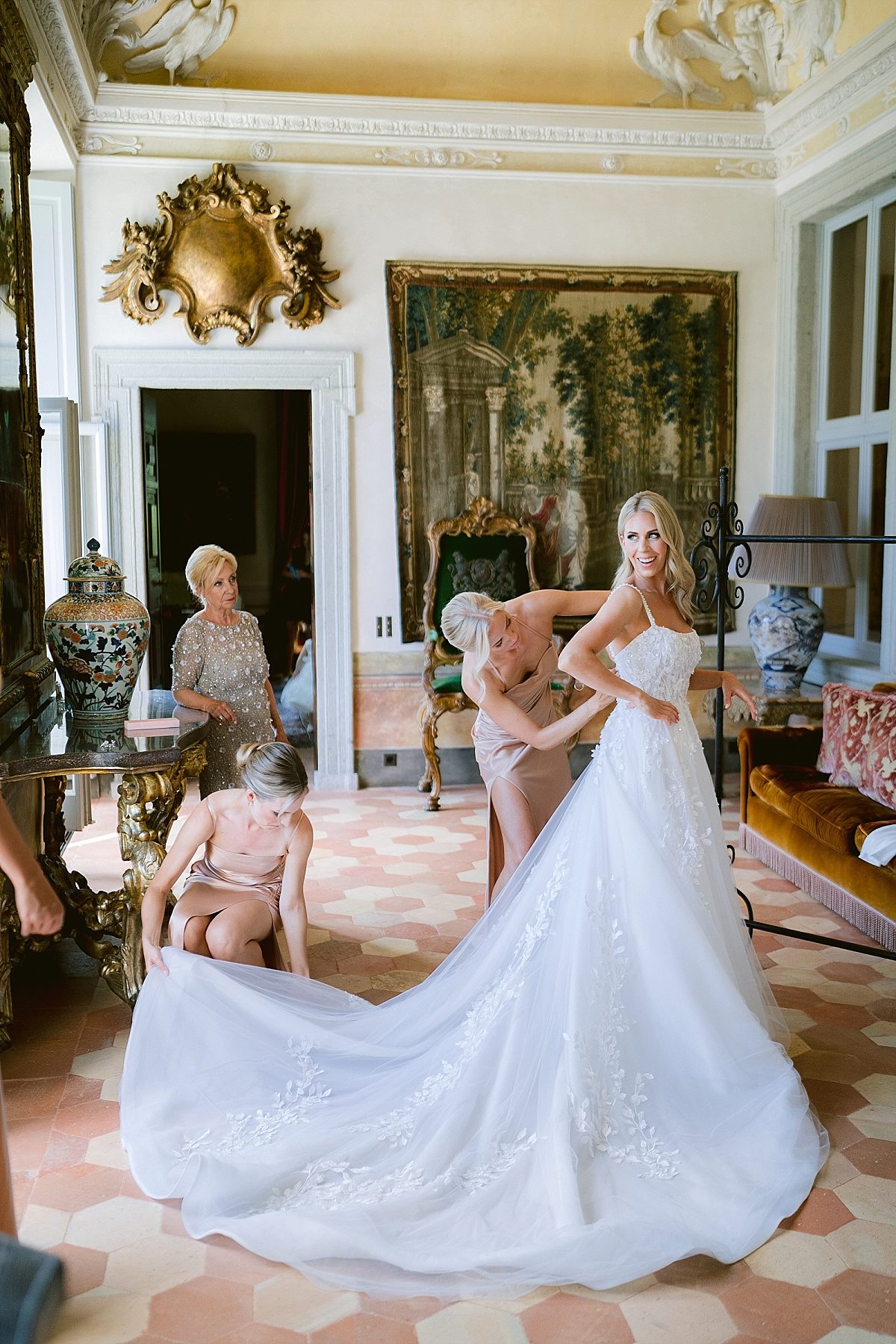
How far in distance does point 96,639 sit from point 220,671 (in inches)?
32.5

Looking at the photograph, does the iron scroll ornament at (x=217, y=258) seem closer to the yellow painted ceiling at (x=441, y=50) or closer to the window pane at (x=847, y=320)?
the yellow painted ceiling at (x=441, y=50)

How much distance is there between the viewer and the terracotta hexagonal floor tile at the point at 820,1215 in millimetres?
2811

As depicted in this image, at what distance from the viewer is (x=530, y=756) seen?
14.2 ft

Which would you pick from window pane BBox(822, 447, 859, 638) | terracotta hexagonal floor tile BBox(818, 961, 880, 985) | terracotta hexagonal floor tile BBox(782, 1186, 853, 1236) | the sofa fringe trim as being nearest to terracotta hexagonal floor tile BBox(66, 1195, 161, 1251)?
terracotta hexagonal floor tile BBox(782, 1186, 853, 1236)

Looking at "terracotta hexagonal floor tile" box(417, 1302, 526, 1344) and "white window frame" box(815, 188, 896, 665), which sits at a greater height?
"white window frame" box(815, 188, 896, 665)

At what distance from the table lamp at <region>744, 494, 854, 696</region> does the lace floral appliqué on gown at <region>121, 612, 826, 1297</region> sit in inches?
147

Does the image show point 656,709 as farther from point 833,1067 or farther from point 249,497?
point 249,497

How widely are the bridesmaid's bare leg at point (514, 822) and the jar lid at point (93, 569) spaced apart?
157 centimetres

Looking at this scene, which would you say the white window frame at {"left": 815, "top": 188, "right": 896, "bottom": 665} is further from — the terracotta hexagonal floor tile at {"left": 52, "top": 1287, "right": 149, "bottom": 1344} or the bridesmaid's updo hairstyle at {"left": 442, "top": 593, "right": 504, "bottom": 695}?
the terracotta hexagonal floor tile at {"left": 52, "top": 1287, "right": 149, "bottom": 1344}

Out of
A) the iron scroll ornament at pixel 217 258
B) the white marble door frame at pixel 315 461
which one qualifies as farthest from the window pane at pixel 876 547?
the iron scroll ornament at pixel 217 258

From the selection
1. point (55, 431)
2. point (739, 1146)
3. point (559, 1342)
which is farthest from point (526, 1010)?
point (55, 431)

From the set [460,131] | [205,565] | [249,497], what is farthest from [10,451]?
[249,497]

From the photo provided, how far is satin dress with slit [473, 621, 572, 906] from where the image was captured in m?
4.32

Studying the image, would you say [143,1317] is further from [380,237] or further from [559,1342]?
[380,237]
